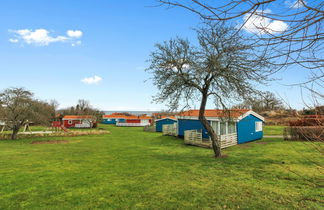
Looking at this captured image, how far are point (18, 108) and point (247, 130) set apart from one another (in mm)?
26601

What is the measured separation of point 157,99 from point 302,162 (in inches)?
323

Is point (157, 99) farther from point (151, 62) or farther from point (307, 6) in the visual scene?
point (307, 6)

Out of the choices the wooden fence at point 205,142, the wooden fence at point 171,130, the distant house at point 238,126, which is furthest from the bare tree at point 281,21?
the wooden fence at point 171,130

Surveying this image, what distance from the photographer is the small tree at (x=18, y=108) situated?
66.3 ft

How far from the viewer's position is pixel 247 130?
1609 cm

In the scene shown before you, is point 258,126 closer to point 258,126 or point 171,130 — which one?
point 258,126

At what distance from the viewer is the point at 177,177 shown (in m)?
6.45

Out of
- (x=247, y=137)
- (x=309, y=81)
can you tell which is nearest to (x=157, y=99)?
(x=309, y=81)

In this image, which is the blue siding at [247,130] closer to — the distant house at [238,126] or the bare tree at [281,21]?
the distant house at [238,126]

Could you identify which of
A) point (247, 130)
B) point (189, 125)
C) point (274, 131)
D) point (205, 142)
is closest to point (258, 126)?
point (247, 130)

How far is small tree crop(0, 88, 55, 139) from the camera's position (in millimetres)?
20222

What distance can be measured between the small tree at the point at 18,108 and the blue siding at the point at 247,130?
23468 millimetres

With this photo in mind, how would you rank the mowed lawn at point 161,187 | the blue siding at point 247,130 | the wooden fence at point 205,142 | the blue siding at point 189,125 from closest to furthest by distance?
the mowed lawn at point 161,187
the wooden fence at point 205,142
the blue siding at point 247,130
the blue siding at point 189,125

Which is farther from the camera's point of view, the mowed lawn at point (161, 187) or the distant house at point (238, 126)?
the distant house at point (238, 126)
